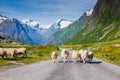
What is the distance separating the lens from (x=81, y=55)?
2285 inches

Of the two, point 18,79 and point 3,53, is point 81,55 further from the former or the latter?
point 18,79

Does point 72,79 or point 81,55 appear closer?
point 72,79

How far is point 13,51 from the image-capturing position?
7688cm

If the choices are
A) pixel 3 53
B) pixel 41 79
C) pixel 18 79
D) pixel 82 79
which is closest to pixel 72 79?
pixel 82 79

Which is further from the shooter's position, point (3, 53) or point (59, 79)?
point (3, 53)

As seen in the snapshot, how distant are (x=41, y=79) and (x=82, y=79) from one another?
390cm

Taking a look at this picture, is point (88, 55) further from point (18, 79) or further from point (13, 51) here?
point (18, 79)

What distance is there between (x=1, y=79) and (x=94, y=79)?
885cm

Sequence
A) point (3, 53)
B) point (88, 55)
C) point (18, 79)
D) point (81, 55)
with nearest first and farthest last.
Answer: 1. point (18, 79)
2. point (81, 55)
3. point (88, 55)
4. point (3, 53)

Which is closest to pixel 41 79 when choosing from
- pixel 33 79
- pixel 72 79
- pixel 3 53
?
pixel 33 79

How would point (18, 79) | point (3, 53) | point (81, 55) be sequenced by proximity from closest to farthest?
point (18, 79) < point (81, 55) < point (3, 53)

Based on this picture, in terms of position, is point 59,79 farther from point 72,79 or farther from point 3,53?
point 3,53

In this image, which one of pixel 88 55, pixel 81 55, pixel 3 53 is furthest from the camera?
pixel 3 53

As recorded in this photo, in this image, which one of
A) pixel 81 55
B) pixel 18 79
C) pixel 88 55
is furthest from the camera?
pixel 88 55
